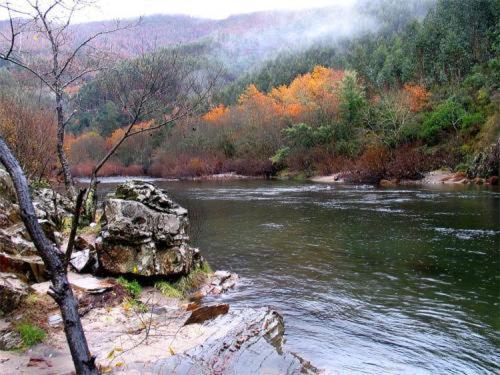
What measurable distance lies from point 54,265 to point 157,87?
9469 millimetres

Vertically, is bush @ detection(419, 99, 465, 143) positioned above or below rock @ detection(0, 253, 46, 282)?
above

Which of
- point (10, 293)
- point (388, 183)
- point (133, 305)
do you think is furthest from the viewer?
point (388, 183)

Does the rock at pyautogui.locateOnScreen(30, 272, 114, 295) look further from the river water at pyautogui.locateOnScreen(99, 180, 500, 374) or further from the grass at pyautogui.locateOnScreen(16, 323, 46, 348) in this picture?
the river water at pyautogui.locateOnScreen(99, 180, 500, 374)

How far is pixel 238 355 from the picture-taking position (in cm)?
580

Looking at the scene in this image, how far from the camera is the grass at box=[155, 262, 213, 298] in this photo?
9.40 meters

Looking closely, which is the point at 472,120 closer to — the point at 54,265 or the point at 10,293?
the point at 10,293

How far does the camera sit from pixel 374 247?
46.0 feet

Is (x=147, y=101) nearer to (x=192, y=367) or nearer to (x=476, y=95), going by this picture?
(x=192, y=367)

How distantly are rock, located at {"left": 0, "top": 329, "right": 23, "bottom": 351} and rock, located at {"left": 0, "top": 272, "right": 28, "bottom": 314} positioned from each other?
22.5 inches

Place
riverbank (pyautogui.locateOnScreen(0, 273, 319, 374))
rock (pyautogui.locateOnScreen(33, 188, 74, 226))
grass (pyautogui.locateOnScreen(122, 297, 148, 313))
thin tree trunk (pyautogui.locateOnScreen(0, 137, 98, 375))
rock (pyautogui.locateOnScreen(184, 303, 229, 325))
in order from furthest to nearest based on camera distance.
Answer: rock (pyautogui.locateOnScreen(33, 188, 74, 226)), grass (pyautogui.locateOnScreen(122, 297, 148, 313)), rock (pyautogui.locateOnScreen(184, 303, 229, 325)), riverbank (pyautogui.locateOnScreen(0, 273, 319, 374)), thin tree trunk (pyautogui.locateOnScreen(0, 137, 98, 375))

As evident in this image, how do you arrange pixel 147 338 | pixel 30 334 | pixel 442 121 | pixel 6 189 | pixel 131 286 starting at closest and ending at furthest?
1. pixel 30 334
2. pixel 147 338
3. pixel 131 286
4. pixel 6 189
5. pixel 442 121

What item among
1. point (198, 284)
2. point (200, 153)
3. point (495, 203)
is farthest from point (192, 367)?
point (200, 153)

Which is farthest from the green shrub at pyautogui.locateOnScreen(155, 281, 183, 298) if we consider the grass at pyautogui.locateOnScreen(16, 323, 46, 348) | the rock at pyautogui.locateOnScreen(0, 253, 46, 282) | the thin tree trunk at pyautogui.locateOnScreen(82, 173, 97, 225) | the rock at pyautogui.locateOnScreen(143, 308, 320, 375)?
the thin tree trunk at pyautogui.locateOnScreen(82, 173, 97, 225)

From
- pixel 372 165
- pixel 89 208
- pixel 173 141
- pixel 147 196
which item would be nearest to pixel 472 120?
pixel 372 165
